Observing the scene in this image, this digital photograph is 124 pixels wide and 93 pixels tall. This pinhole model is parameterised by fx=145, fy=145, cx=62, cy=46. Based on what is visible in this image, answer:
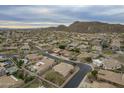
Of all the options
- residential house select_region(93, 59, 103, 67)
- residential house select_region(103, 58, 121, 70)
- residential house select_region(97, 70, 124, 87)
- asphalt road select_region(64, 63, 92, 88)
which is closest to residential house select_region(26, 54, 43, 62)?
asphalt road select_region(64, 63, 92, 88)

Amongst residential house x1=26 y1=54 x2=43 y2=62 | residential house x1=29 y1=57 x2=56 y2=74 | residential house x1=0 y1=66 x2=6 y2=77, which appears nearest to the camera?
residential house x1=0 y1=66 x2=6 y2=77

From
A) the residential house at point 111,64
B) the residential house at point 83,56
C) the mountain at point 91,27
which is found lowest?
the residential house at point 111,64

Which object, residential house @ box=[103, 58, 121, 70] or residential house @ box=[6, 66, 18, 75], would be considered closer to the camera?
residential house @ box=[6, 66, 18, 75]

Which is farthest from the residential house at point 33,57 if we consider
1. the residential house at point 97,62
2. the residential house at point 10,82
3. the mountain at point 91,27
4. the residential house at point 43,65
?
the residential house at point 97,62

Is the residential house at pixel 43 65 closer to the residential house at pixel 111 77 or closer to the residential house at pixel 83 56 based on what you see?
the residential house at pixel 83 56

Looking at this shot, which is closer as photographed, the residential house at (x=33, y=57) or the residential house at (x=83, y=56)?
the residential house at (x=33, y=57)

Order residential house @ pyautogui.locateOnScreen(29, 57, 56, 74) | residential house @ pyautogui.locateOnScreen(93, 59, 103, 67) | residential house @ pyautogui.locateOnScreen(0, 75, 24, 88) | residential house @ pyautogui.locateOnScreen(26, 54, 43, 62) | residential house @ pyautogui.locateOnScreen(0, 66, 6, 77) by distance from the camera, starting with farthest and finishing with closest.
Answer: residential house @ pyautogui.locateOnScreen(93, 59, 103, 67) < residential house @ pyautogui.locateOnScreen(26, 54, 43, 62) < residential house @ pyautogui.locateOnScreen(29, 57, 56, 74) < residential house @ pyautogui.locateOnScreen(0, 66, 6, 77) < residential house @ pyautogui.locateOnScreen(0, 75, 24, 88)

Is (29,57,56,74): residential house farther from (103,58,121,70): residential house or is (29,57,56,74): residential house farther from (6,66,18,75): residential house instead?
(103,58,121,70): residential house

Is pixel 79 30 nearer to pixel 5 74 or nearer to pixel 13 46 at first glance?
pixel 13 46

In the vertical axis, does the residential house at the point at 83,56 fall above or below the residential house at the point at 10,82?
above

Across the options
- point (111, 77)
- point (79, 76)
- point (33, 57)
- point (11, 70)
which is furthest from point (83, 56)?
point (11, 70)

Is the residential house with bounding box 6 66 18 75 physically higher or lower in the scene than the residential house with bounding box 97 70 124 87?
higher

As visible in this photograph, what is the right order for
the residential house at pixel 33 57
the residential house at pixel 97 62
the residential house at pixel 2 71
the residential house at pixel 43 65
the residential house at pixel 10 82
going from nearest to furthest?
1. the residential house at pixel 10 82
2. the residential house at pixel 2 71
3. the residential house at pixel 43 65
4. the residential house at pixel 33 57
5. the residential house at pixel 97 62
